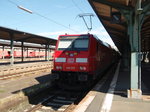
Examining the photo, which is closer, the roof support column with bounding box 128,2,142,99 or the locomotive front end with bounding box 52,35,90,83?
the roof support column with bounding box 128,2,142,99

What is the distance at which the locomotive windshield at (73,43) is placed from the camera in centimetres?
1012

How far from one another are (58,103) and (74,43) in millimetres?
3217

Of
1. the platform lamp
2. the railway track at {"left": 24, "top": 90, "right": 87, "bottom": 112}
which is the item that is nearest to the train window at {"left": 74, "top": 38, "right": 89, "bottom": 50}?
the platform lamp

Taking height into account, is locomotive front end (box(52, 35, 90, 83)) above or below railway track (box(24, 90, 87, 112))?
above

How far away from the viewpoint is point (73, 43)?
10.4 m

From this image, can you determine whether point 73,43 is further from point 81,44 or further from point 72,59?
point 72,59

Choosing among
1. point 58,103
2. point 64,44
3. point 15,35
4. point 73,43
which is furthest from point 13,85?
point 15,35

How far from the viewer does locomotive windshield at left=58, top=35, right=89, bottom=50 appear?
10124 millimetres

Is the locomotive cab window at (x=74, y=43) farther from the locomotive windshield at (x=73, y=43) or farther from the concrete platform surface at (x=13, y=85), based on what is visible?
the concrete platform surface at (x=13, y=85)

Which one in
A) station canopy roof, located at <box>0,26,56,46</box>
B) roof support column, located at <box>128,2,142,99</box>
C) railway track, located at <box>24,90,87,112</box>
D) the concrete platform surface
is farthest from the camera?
station canopy roof, located at <box>0,26,56,46</box>

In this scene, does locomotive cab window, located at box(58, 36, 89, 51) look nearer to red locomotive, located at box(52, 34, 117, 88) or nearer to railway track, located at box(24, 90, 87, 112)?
red locomotive, located at box(52, 34, 117, 88)

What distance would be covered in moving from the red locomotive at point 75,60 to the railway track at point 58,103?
554 mm

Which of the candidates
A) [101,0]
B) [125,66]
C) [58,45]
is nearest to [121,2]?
[101,0]

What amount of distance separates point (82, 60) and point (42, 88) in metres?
3.01
